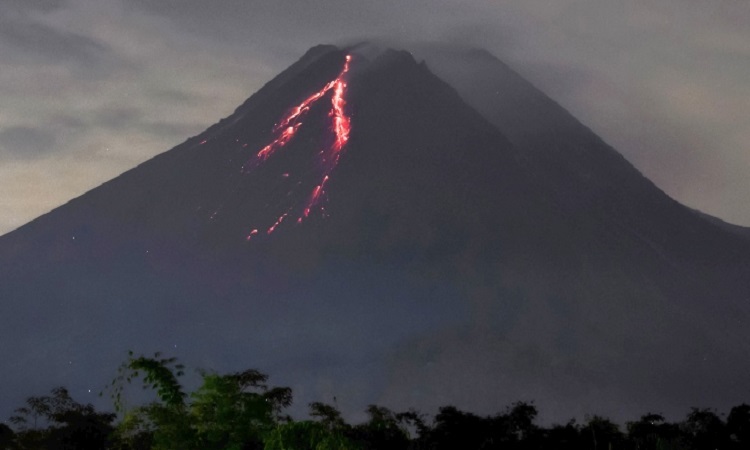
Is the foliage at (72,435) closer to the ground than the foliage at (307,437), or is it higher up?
higher up

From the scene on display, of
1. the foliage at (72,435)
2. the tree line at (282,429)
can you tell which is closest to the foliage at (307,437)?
the tree line at (282,429)

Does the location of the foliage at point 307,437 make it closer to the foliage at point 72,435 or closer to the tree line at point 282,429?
the tree line at point 282,429

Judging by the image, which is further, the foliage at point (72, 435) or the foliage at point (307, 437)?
the foliage at point (72, 435)

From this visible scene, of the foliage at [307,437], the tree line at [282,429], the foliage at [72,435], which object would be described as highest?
the foliage at [72,435]

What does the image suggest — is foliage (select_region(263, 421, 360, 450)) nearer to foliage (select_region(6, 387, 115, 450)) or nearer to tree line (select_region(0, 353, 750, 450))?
tree line (select_region(0, 353, 750, 450))

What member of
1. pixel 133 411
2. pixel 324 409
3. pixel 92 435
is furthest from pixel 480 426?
pixel 133 411

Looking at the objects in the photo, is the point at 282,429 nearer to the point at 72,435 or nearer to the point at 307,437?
the point at 307,437

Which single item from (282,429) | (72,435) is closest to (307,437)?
(282,429)

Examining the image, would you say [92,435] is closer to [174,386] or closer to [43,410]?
[43,410]
